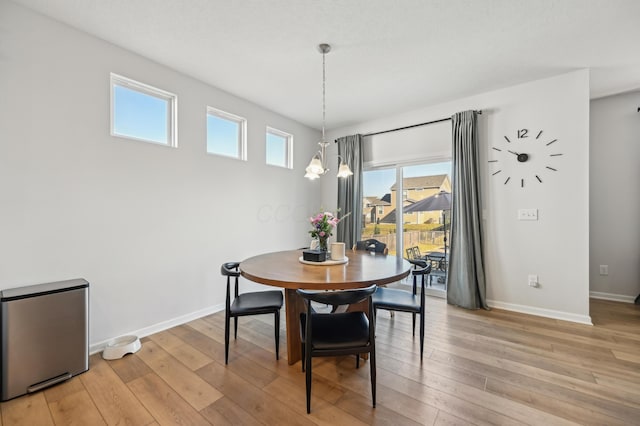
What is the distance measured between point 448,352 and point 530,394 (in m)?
0.61

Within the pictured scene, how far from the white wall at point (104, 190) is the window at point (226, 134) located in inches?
4.8

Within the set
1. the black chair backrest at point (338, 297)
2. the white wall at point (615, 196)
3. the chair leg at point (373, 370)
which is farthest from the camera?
the white wall at point (615, 196)

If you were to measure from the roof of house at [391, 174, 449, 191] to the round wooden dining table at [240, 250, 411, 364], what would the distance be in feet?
6.02

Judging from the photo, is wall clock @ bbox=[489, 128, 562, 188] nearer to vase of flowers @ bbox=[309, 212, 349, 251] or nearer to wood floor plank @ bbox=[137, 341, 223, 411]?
vase of flowers @ bbox=[309, 212, 349, 251]

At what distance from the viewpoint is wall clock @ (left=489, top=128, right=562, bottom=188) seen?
308cm

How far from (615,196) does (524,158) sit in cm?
166

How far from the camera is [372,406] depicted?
165 cm

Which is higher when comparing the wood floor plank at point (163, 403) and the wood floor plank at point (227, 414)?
the wood floor plank at point (227, 414)

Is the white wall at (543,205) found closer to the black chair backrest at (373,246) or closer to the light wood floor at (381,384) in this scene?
the light wood floor at (381,384)

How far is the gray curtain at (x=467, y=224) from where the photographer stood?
334 centimetres

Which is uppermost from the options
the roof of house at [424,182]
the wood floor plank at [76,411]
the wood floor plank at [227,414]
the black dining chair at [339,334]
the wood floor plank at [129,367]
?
the roof of house at [424,182]

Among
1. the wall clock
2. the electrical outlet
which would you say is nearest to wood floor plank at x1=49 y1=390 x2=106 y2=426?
the electrical outlet

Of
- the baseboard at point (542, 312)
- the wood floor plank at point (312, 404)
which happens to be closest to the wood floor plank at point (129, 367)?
the wood floor plank at point (312, 404)

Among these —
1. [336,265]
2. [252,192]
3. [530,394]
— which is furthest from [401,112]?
[530,394]
